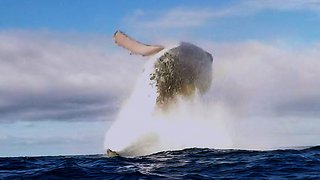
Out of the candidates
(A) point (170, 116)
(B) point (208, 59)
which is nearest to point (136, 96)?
(A) point (170, 116)

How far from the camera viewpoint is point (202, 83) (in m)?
23.3

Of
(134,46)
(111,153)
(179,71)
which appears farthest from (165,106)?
(134,46)

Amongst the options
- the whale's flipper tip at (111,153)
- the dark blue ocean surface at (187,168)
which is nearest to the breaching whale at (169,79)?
the whale's flipper tip at (111,153)

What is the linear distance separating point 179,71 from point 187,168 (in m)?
6.89

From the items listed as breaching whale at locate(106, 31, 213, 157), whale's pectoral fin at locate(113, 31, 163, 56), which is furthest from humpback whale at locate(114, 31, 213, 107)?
whale's pectoral fin at locate(113, 31, 163, 56)

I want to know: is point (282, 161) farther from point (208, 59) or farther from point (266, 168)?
point (208, 59)

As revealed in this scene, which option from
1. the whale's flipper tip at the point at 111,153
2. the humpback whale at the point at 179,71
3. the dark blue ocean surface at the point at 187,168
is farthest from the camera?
the humpback whale at the point at 179,71

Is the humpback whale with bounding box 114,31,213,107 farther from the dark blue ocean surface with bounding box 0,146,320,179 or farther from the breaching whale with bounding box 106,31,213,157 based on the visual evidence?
the dark blue ocean surface with bounding box 0,146,320,179

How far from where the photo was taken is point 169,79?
899 inches

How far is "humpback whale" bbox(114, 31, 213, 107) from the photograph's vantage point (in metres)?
22.6

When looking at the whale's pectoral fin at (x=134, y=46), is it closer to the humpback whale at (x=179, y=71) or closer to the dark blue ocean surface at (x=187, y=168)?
the humpback whale at (x=179, y=71)

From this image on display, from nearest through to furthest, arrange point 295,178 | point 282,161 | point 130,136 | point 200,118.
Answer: point 295,178
point 282,161
point 130,136
point 200,118

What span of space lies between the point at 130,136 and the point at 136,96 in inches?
80.2

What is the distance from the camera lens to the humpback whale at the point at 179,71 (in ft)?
74.0
